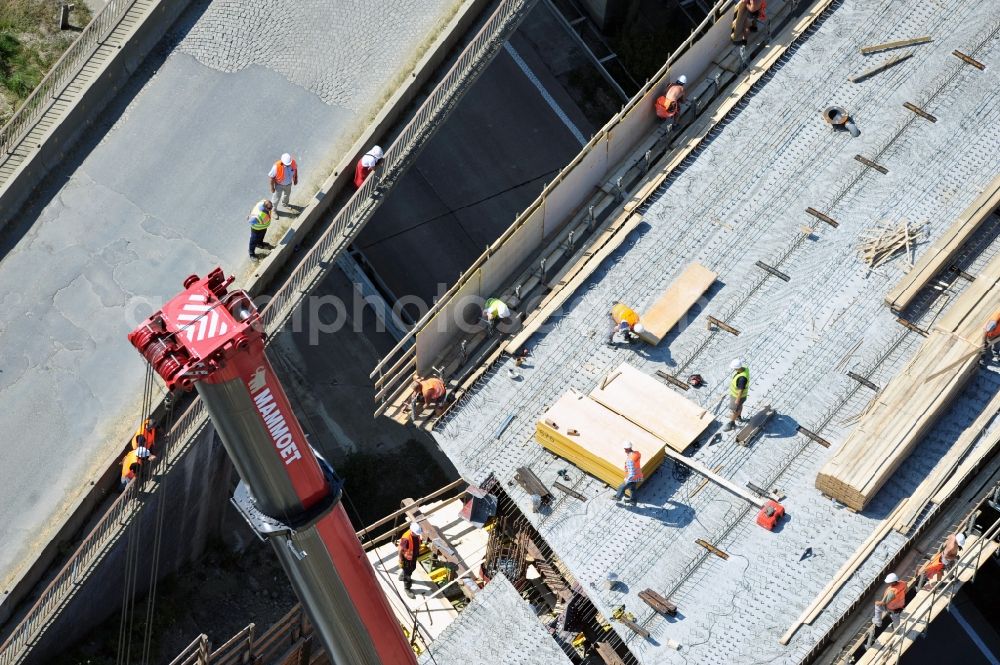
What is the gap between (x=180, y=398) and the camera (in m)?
49.0

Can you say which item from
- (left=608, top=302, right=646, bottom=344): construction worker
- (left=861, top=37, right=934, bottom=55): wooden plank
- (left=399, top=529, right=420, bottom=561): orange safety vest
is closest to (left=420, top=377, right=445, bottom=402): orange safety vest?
(left=399, top=529, right=420, bottom=561): orange safety vest

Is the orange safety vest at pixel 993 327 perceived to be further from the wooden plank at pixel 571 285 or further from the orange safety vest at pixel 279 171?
the orange safety vest at pixel 279 171

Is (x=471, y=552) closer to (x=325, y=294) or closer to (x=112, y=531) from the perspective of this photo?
(x=112, y=531)

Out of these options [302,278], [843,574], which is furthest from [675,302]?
[302,278]

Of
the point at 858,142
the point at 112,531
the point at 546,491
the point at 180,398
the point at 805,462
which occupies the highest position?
the point at 858,142

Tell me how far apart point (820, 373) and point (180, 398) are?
16.9 m

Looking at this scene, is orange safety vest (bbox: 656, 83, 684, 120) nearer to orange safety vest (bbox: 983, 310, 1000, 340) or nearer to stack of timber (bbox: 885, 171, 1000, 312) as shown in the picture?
stack of timber (bbox: 885, 171, 1000, 312)

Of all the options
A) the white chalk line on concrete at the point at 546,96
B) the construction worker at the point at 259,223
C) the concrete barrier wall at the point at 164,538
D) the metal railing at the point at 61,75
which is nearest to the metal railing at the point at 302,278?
the metal railing at the point at 61,75

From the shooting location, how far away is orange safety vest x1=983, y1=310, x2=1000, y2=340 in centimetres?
4956

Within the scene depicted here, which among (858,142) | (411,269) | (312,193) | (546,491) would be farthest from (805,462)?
(411,269)

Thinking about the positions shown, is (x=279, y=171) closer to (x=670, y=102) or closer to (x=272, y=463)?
(x=670, y=102)

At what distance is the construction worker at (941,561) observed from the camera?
47344 millimetres

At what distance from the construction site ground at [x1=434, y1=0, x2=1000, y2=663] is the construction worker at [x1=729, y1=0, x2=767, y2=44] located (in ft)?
4.68

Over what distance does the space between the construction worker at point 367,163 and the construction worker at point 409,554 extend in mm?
9461
